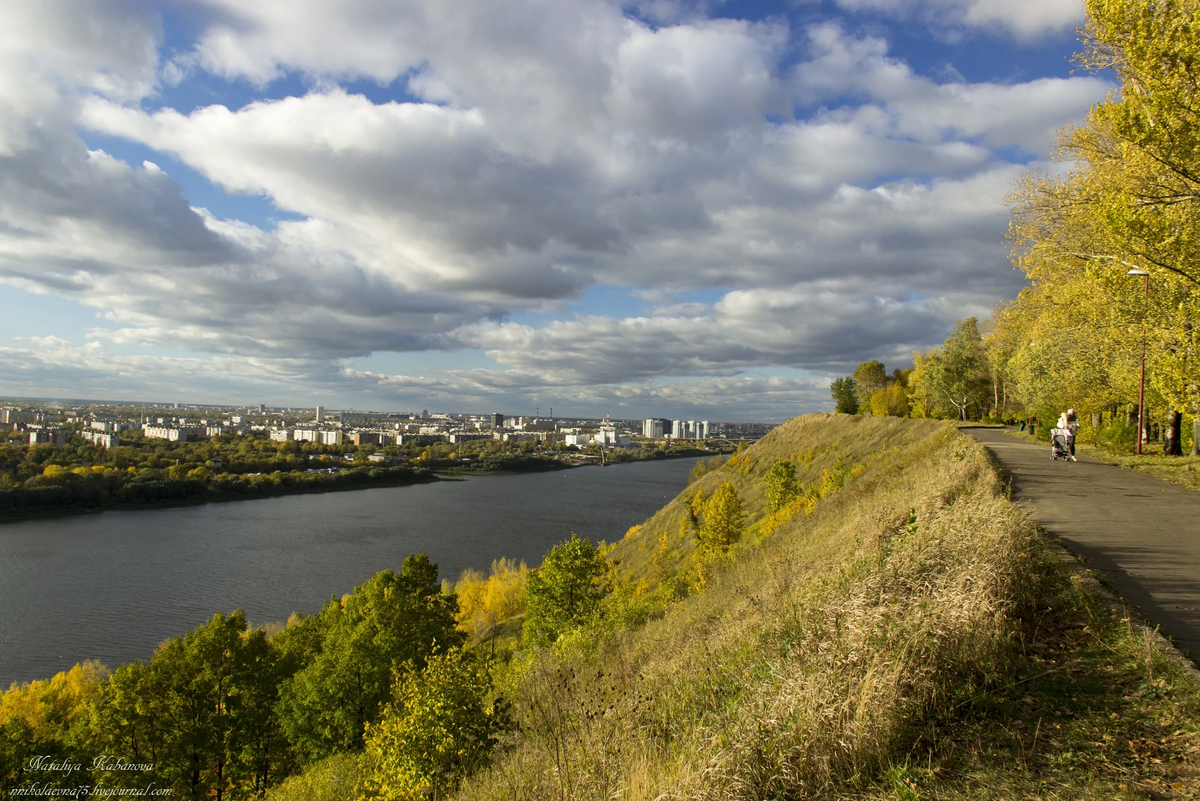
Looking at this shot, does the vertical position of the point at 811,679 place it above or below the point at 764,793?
above

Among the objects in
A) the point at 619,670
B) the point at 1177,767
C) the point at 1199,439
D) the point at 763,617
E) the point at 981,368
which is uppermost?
the point at 981,368

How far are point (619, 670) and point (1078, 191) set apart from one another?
43.3 feet

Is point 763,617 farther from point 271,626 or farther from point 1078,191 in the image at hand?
point 271,626

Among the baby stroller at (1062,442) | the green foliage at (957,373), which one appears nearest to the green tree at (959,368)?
the green foliage at (957,373)

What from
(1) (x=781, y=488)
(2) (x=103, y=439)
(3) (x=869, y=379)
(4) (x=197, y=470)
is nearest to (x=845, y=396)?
(3) (x=869, y=379)

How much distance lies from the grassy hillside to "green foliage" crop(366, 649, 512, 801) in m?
2.01

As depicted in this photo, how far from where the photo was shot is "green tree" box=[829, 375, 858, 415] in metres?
48.7

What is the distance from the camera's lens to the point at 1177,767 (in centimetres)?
267

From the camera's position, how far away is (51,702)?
1952 centimetres

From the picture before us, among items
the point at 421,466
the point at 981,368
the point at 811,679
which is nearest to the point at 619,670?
the point at 811,679

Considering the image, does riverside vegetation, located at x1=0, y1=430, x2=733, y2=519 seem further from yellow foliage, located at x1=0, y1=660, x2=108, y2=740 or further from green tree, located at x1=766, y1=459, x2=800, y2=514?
green tree, located at x1=766, y1=459, x2=800, y2=514

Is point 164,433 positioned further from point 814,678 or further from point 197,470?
point 814,678

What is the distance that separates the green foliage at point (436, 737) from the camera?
7.80 m

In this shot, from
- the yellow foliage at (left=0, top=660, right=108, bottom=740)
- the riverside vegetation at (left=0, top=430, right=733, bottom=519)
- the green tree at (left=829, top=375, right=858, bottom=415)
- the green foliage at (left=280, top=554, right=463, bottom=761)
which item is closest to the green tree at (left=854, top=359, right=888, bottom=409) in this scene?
the green tree at (left=829, top=375, right=858, bottom=415)
